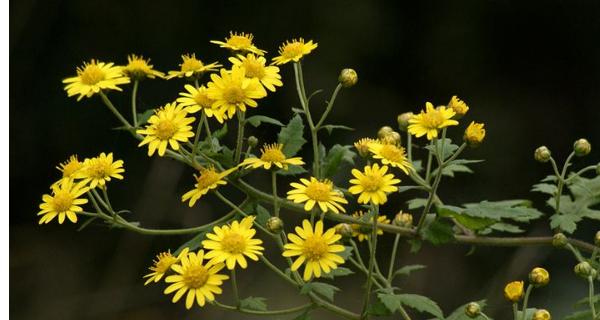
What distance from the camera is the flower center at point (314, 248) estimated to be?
1921mm

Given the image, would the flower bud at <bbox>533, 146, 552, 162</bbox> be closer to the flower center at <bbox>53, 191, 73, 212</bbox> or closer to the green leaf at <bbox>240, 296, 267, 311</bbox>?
the green leaf at <bbox>240, 296, 267, 311</bbox>

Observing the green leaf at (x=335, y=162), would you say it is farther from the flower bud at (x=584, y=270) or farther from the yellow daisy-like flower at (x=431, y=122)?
the flower bud at (x=584, y=270)

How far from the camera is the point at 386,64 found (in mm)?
5348

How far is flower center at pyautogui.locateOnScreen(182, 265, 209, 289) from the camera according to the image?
1.93m

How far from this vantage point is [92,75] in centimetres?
229

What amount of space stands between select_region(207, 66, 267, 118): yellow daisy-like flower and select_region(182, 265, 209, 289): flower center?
39 centimetres

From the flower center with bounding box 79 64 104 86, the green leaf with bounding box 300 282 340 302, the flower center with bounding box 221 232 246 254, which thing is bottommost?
the green leaf with bounding box 300 282 340 302

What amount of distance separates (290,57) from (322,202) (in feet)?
1.74

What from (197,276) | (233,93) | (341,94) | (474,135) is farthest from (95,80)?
(341,94)

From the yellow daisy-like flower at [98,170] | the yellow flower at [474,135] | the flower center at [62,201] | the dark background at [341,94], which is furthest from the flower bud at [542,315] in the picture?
the dark background at [341,94]

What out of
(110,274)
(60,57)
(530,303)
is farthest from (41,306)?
(530,303)

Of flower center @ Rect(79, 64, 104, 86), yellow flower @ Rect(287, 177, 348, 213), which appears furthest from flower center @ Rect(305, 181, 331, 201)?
flower center @ Rect(79, 64, 104, 86)

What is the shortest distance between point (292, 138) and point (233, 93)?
0.28 metres

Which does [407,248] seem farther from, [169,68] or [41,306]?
[41,306]
